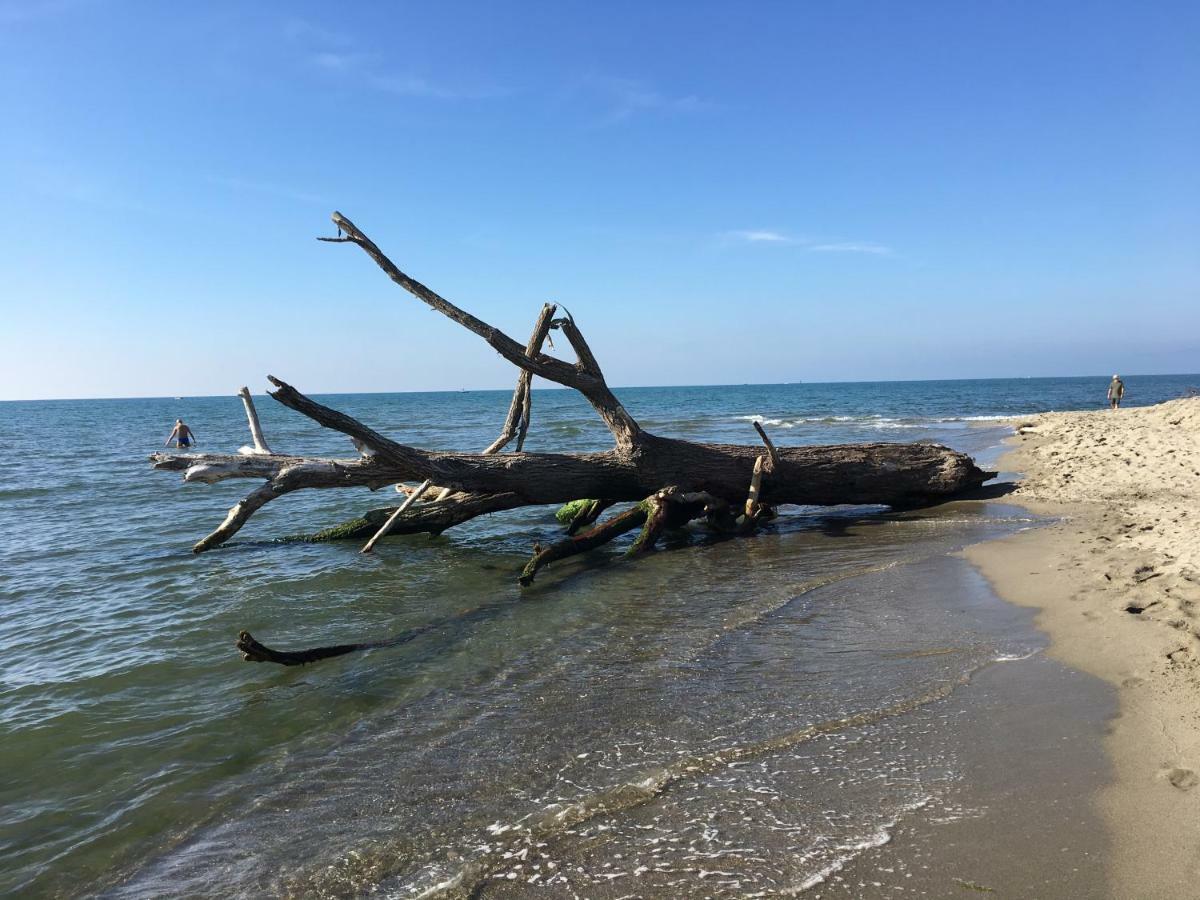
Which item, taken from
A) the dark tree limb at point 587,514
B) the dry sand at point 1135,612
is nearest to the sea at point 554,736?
the dry sand at point 1135,612

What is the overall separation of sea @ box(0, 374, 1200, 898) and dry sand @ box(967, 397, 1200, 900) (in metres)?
0.16

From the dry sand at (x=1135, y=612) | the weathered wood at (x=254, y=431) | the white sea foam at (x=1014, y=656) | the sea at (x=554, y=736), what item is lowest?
Answer: the sea at (x=554, y=736)

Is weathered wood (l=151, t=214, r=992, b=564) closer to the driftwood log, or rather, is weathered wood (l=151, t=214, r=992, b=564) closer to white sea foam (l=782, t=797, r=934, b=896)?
the driftwood log

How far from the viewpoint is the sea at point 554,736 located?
3.06 meters

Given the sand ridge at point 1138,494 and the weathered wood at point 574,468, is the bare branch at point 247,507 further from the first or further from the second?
the sand ridge at point 1138,494

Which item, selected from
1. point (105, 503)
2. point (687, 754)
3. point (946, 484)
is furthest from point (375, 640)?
point (105, 503)

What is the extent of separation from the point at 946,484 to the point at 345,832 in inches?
424

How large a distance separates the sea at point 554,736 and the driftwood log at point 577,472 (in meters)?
1.23

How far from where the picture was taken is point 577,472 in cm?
1000

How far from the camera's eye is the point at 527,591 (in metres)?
7.98

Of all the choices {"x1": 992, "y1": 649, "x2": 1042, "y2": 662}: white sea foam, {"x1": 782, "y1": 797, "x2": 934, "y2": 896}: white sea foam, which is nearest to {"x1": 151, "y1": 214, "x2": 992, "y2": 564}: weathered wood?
{"x1": 992, "y1": 649, "x2": 1042, "y2": 662}: white sea foam

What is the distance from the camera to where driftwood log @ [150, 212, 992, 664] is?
352 inches

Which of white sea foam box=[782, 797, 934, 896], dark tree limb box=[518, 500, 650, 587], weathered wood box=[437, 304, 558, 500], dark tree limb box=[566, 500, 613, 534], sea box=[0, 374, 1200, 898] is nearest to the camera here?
white sea foam box=[782, 797, 934, 896]

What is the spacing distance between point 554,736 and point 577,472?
5.88 meters
